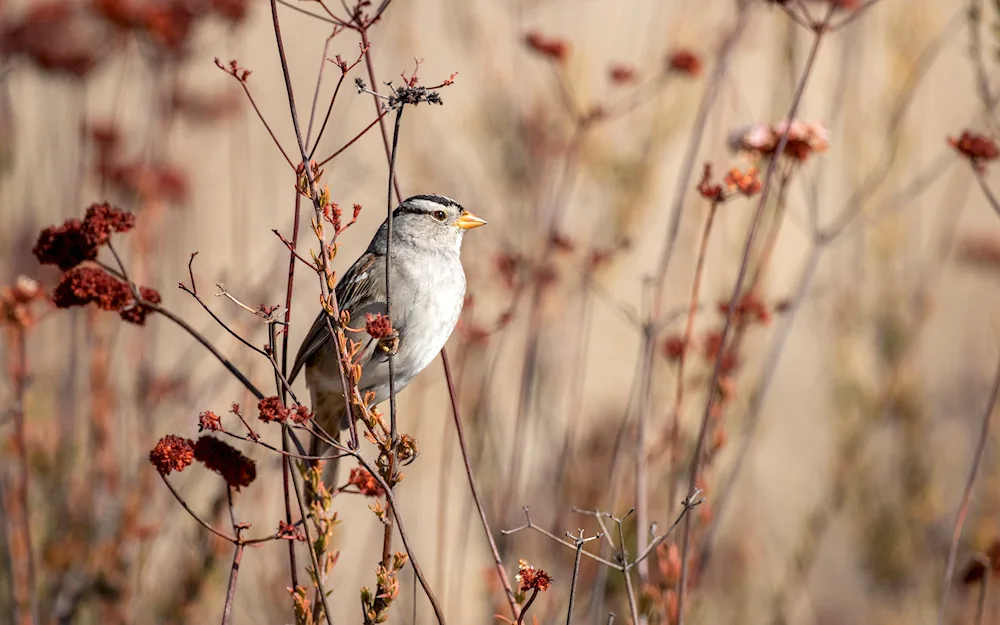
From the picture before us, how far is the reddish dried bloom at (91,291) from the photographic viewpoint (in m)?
1.99

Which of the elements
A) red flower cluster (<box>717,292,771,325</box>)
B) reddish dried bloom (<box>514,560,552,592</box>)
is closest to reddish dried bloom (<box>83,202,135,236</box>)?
reddish dried bloom (<box>514,560,552,592</box>)

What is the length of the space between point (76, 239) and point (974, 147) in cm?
221

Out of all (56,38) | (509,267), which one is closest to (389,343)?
(509,267)

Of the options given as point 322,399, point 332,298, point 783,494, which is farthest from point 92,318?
point 783,494

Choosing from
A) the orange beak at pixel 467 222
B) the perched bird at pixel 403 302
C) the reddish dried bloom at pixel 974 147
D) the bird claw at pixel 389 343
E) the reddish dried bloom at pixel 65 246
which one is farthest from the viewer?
the orange beak at pixel 467 222

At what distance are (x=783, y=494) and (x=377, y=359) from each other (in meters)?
4.58

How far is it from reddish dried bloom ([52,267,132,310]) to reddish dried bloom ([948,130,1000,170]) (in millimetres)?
2105

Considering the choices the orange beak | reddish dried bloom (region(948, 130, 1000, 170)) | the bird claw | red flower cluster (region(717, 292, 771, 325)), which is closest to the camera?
the bird claw

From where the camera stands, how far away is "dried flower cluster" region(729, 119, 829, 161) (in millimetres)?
2809

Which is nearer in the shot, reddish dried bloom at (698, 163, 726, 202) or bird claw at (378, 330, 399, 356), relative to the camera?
bird claw at (378, 330, 399, 356)

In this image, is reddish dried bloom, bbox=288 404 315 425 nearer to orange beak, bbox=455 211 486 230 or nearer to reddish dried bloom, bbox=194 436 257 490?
reddish dried bloom, bbox=194 436 257 490

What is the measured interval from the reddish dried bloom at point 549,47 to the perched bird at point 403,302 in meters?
0.79

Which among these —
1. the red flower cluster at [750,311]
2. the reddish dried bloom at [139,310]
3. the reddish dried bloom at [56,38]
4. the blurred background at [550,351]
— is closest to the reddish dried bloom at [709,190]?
the blurred background at [550,351]

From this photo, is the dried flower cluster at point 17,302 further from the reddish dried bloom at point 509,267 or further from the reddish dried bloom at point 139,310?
the reddish dried bloom at point 509,267
